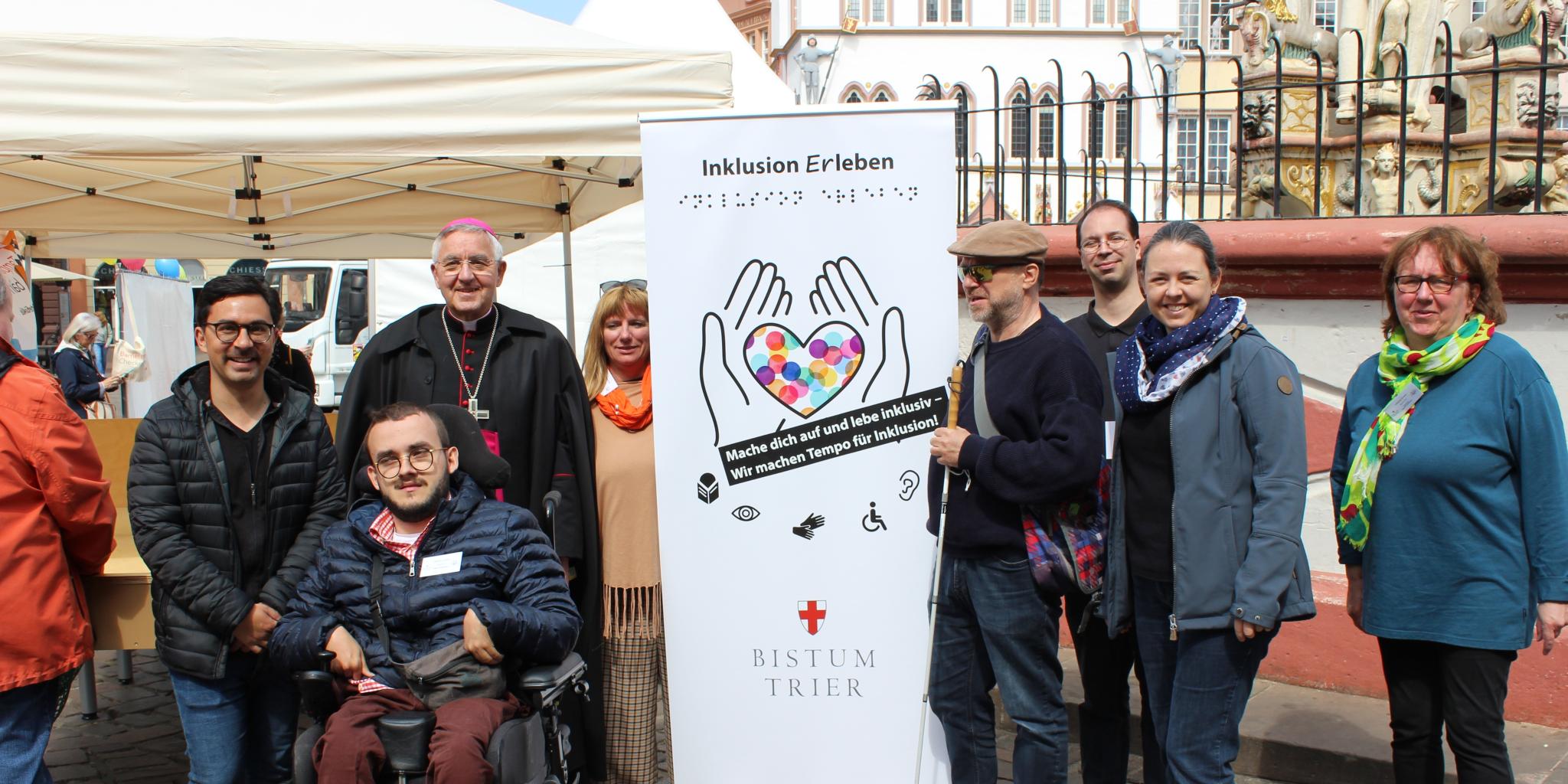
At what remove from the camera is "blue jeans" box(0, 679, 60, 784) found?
3.17m

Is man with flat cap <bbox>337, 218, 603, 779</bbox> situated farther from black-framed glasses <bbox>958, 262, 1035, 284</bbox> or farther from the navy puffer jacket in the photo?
black-framed glasses <bbox>958, 262, 1035, 284</bbox>

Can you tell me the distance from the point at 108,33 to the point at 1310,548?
4.72m

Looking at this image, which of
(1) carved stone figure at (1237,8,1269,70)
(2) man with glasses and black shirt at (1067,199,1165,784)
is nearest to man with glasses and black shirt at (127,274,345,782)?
(2) man with glasses and black shirt at (1067,199,1165,784)

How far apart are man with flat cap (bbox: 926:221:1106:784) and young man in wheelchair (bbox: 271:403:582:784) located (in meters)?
1.10

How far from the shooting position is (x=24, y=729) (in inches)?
127

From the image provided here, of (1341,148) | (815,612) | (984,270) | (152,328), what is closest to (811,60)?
(152,328)

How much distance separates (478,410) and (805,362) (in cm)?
100

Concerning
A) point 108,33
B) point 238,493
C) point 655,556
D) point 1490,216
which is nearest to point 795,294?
point 655,556

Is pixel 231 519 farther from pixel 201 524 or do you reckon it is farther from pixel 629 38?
pixel 629 38

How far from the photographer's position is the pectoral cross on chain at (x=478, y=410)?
373cm

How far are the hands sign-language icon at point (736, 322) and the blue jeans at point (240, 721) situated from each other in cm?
141

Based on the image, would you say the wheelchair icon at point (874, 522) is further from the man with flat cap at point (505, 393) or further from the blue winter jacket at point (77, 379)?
the blue winter jacket at point (77, 379)

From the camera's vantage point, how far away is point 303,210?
638 centimetres

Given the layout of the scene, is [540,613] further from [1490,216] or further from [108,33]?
[1490,216]
